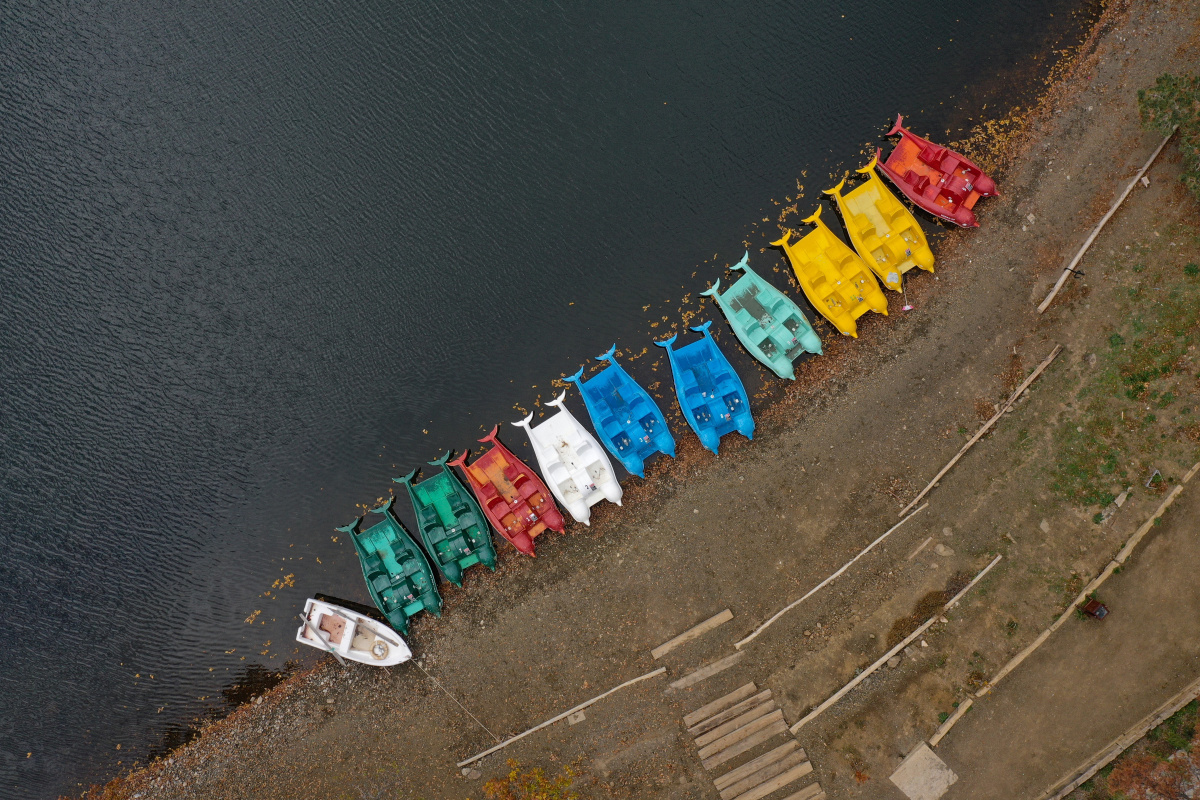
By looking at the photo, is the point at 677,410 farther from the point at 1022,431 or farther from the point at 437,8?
the point at 437,8

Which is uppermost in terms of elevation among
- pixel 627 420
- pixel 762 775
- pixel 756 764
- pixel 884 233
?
pixel 884 233

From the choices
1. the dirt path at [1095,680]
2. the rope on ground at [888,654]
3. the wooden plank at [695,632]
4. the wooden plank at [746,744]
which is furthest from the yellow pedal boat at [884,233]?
the wooden plank at [746,744]

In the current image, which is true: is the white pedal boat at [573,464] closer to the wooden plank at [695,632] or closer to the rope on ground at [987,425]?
the wooden plank at [695,632]

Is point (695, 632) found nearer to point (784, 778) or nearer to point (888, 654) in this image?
point (784, 778)

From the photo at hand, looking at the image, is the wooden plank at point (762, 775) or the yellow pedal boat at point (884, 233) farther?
the yellow pedal boat at point (884, 233)

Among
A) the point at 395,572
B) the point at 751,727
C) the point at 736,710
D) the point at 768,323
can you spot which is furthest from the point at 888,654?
the point at 395,572

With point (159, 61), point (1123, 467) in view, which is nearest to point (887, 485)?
point (1123, 467)
